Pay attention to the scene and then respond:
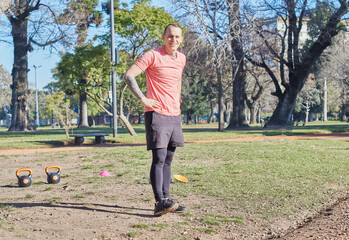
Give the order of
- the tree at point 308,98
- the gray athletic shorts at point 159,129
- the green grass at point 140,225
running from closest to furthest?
the green grass at point 140,225, the gray athletic shorts at point 159,129, the tree at point 308,98

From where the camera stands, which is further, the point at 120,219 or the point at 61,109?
the point at 61,109

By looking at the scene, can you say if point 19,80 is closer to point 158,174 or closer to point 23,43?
point 23,43

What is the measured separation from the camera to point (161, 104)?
4.19 m

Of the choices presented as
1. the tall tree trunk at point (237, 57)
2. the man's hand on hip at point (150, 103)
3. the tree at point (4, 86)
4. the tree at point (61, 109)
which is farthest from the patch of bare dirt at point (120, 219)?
the tree at point (4, 86)

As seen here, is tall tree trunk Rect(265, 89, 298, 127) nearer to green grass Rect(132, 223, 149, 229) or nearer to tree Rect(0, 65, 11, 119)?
green grass Rect(132, 223, 149, 229)

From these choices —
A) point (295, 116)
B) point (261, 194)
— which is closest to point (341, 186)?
point (261, 194)

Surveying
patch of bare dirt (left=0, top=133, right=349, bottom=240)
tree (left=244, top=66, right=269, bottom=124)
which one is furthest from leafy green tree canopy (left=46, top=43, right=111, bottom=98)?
tree (left=244, top=66, right=269, bottom=124)

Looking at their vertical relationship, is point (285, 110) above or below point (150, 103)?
above

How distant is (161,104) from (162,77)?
0.98ft

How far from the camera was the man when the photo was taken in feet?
13.5

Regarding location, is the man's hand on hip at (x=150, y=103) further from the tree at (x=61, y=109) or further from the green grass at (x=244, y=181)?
the tree at (x=61, y=109)

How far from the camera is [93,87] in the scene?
17.6 m

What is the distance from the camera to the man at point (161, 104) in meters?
4.11

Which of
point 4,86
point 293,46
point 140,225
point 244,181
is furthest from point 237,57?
point 4,86
